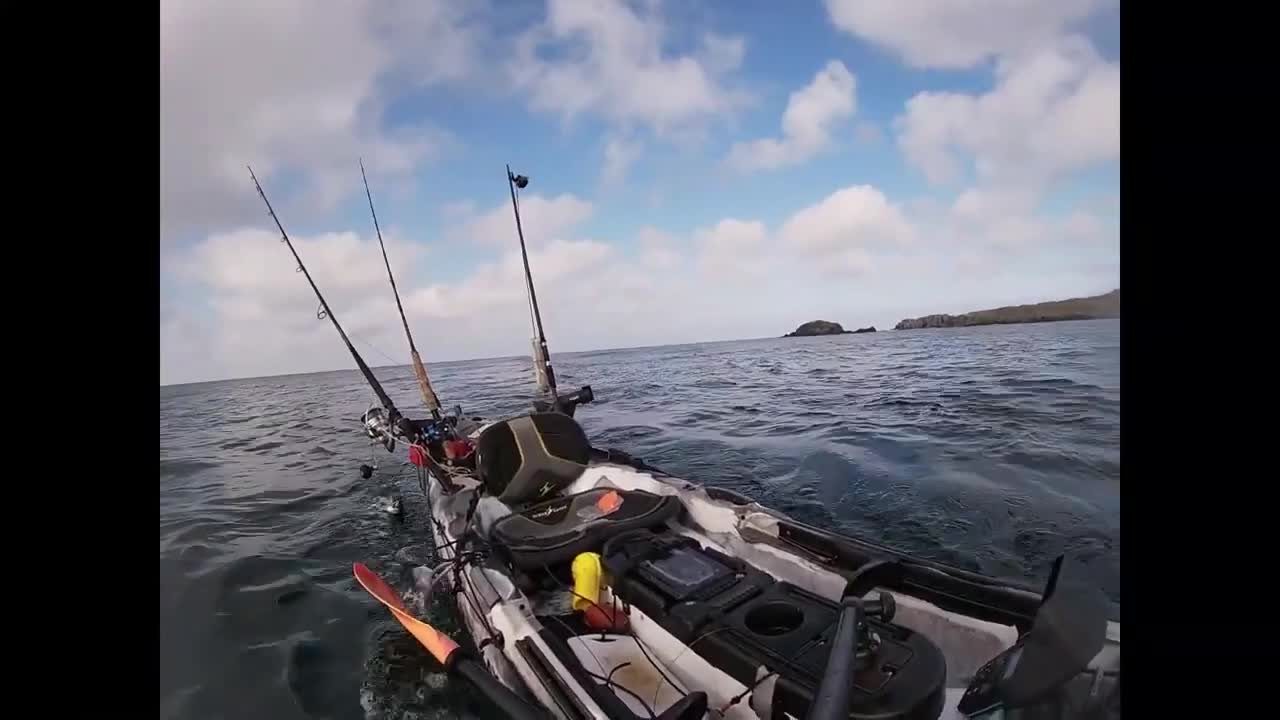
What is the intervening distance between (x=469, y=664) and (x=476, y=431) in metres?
6.10

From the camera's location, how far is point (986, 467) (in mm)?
10164

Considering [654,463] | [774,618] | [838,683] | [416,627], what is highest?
[838,683]

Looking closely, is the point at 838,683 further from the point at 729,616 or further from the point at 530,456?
the point at 530,456

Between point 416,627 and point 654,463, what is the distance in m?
8.70

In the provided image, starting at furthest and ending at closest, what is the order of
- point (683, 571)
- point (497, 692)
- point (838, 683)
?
point (683, 571) < point (497, 692) < point (838, 683)

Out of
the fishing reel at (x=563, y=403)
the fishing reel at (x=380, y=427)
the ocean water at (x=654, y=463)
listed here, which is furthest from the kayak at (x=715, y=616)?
the fishing reel at (x=380, y=427)

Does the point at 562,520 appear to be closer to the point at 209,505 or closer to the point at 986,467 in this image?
the point at 986,467

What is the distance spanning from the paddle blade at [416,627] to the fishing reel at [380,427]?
392cm

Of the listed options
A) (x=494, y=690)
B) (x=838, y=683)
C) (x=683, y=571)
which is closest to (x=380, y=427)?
(x=683, y=571)

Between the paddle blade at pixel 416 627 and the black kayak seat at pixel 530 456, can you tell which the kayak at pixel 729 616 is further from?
the paddle blade at pixel 416 627

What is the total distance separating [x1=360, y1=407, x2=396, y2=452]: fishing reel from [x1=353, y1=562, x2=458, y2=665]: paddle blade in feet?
12.9

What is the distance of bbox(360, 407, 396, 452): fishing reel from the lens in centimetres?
A: 910

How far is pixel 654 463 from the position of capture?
41.8ft
